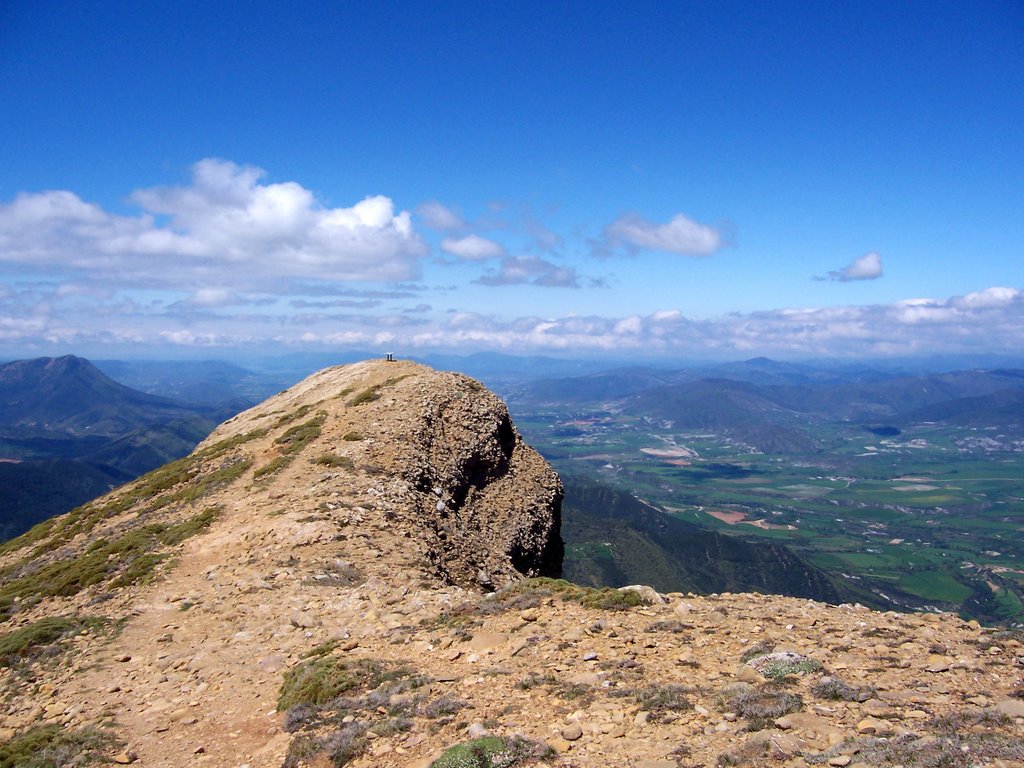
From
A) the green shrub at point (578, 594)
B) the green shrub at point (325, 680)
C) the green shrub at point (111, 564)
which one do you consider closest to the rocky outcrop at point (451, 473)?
the green shrub at point (578, 594)

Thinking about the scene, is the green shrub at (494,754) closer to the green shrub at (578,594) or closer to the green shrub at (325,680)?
the green shrub at (325,680)

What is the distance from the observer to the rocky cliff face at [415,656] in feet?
33.1

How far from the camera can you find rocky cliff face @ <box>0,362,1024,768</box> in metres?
10.1

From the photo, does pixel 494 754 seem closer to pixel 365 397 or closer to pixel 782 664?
pixel 782 664

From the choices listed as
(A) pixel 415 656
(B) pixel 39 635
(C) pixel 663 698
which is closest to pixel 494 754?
(C) pixel 663 698

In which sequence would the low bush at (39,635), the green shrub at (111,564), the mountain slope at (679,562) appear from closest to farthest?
the low bush at (39,635), the green shrub at (111,564), the mountain slope at (679,562)

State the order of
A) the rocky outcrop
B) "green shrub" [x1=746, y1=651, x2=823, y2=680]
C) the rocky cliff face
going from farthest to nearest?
the rocky outcrop < "green shrub" [x1=746, y1=651, x2=823, y2=680] < the rocky cliff face

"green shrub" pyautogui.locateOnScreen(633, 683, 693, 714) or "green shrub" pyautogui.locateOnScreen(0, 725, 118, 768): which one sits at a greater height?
"green shrub" pyautogui.locateOnScreen(633, 683, 693, 714)

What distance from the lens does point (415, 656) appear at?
15.4 meters

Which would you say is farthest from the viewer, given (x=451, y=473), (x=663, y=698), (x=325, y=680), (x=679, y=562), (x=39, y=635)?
(x=679, y=562)

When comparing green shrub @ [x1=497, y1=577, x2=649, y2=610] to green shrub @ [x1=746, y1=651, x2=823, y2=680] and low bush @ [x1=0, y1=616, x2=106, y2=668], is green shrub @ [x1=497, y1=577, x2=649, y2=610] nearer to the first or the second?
green shrub @ [x1=746, y1=651, x2=823, y2=680]

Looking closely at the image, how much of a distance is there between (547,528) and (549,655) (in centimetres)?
1859

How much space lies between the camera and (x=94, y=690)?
15.7 metres

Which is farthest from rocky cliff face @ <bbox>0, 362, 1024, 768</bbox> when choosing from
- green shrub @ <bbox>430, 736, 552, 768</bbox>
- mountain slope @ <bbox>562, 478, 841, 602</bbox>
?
mountain slope @ <bbox>562, 478, 841, 602</bbox>
